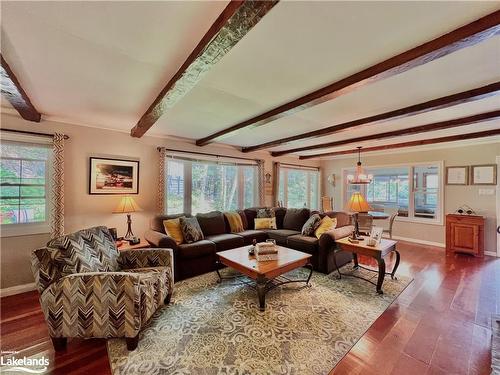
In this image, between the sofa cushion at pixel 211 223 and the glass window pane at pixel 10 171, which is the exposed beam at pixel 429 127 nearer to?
the sofa cushion at pixel 211 223

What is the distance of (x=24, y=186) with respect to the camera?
3004mm

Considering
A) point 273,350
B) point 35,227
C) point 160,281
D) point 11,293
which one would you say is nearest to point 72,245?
point 160,281

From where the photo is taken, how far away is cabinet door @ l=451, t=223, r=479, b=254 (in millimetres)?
4367

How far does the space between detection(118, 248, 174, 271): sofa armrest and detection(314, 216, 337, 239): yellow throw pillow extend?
95.1 inches

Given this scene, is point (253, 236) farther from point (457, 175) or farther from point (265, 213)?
point (457, 175)

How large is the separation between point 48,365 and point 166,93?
2.47m

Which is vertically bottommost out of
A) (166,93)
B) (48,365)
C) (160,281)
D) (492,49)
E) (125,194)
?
(48,365)

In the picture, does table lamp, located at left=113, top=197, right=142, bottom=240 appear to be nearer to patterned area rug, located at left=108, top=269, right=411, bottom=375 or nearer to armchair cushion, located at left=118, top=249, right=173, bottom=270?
armchair cushion, located at left=118, top=249, right=173, bottom=270

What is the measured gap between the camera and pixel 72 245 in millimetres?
2055

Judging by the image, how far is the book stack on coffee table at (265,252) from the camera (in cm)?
281

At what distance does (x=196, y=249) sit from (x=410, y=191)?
5.55 meters

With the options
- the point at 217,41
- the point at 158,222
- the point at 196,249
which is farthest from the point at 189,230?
the point at 217,41

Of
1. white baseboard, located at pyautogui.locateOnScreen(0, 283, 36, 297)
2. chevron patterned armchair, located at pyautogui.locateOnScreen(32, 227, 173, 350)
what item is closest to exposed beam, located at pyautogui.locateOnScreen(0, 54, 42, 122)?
chevron patterned armchair, located at pyautogui.locateOnScreen(32, 227, 173, 350)

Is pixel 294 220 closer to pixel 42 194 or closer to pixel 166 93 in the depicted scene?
pixel 166 93
